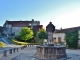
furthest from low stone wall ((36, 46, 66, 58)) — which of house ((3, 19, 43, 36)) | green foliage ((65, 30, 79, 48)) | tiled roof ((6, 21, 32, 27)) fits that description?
tiled roof ((6, 21, 32, 27))

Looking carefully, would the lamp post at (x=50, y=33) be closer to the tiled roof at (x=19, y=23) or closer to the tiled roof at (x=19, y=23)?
the tiled roof at (x=19, y=23)

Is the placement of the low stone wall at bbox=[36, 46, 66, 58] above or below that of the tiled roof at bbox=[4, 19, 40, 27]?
below

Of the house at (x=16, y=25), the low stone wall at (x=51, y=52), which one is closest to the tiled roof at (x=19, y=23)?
the house at (x=16, y=25)

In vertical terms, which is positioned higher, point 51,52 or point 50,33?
point 50,33

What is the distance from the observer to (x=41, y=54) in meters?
14.5

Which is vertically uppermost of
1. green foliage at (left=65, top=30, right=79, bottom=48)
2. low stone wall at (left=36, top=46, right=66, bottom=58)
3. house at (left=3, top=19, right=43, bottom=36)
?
house at (left=3, top=19, right=43, bottom=36)

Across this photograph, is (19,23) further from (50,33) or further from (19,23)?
(50,33)

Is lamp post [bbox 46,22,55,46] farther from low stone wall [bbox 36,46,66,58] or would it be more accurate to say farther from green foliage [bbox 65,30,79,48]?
green foliage [bbox 65,30,79,48]

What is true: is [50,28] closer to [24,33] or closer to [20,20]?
[24,33]

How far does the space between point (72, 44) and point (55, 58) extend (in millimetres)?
14722

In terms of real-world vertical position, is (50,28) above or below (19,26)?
below

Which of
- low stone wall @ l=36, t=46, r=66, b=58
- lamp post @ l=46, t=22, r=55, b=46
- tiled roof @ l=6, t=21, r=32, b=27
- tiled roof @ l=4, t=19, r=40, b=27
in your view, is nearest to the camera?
low stone wall @ l=36, t=46, r=66, b=58

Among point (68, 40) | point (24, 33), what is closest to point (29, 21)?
point (24, 33)

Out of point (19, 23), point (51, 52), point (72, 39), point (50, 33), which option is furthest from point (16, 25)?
point (51, 52)
